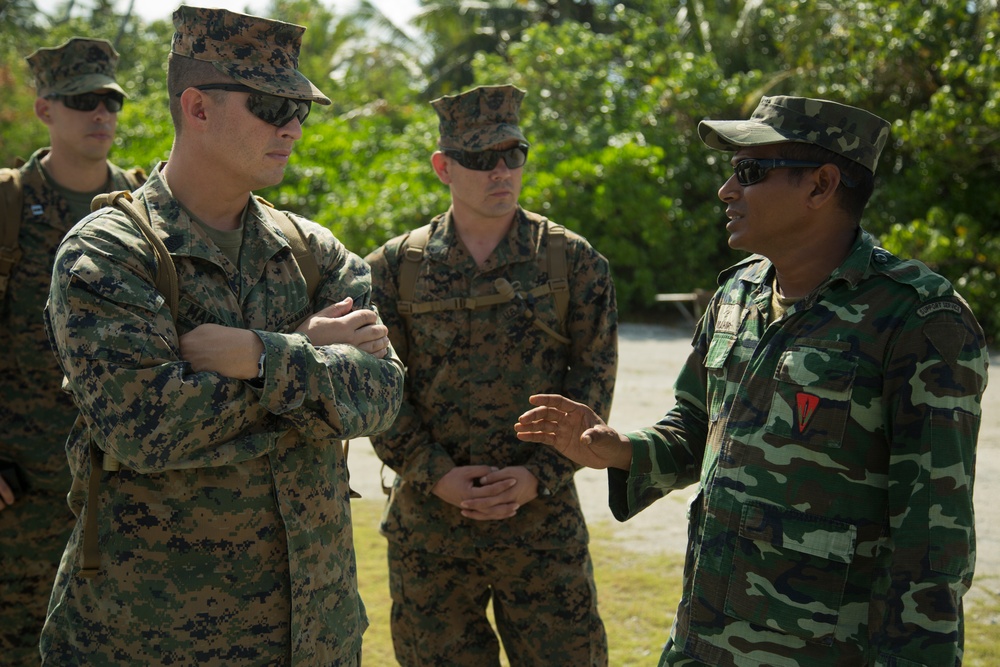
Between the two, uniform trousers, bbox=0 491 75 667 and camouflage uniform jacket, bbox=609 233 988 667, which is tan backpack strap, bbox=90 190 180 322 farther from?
uniform trousers, bbox=0 491 75 667

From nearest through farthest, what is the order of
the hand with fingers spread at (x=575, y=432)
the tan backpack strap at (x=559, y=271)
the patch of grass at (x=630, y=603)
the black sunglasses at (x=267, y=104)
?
1. the black sunglasses at (x=267, y=104)
2. the hand with fingers spread at (x=575, y=432)
3. the tan backpack strap at (x=559, y=271)
4. the patch of grass at (x=630, y=603)

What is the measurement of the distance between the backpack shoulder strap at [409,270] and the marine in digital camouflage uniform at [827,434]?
1.38 metres

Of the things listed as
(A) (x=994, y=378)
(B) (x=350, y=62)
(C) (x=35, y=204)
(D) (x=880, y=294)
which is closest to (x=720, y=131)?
(D) (x=880, y=294)

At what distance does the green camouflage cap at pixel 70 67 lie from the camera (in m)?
4.30

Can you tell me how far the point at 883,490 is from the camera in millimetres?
2262

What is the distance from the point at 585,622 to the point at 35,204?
2.71 metres

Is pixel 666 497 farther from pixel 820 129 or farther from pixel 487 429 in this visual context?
pixel 820 129

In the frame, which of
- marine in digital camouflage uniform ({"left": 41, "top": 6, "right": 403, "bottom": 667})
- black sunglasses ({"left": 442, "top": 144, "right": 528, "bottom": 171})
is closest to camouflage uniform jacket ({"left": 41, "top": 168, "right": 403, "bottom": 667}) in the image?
marine in digital camouflage uniform ({"left": 41, "top": 6, "right": 403, "bottom": 667})

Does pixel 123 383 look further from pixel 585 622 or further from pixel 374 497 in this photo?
pixel 374 497

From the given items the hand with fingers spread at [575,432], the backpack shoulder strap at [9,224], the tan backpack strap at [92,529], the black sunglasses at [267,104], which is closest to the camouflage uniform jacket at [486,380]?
the hand with fingers spread at [575,432]

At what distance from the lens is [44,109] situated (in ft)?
14.2

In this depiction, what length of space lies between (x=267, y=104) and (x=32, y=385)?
1.92 meters

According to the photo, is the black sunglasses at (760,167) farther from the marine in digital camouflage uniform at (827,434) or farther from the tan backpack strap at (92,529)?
the tan backpack strap at (92,529)

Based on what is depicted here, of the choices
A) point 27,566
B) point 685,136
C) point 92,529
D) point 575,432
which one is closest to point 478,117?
point 575,432
